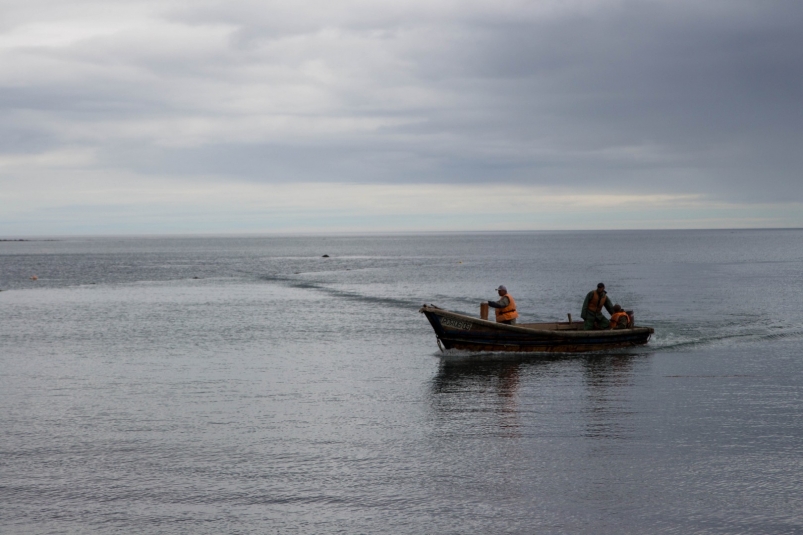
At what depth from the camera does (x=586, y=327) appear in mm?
27516

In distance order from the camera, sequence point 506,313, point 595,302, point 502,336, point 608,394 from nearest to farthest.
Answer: point 608,394, point 502,336, point 506,313, point 595,302

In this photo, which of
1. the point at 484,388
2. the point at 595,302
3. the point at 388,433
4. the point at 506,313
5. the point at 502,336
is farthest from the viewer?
the point at 595,302

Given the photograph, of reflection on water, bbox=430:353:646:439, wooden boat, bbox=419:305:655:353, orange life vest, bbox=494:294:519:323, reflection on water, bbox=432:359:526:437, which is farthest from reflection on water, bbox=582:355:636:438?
orange life vest, bbox=494:294:519:323

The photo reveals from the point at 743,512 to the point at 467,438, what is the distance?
5187 mm

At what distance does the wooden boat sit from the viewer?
25531 millimetres

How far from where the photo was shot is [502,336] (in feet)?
84.8

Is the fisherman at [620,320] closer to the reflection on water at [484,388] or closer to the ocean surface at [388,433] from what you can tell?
the ocean surface at [388,433]

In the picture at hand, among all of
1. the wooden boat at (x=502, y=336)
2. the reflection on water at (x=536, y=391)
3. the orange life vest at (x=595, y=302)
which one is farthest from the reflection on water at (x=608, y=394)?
the orange life vest at (x=595, y=302)

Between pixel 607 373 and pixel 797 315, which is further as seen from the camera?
pixel 797 315

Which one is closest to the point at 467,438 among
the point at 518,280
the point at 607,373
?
the point at 607,373

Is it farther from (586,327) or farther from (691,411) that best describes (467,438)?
(586,327)

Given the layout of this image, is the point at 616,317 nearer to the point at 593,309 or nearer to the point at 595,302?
the point at 593,309

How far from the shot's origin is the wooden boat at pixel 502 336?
83.8ft

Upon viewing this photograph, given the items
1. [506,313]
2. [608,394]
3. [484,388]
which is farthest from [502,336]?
[608,394]
